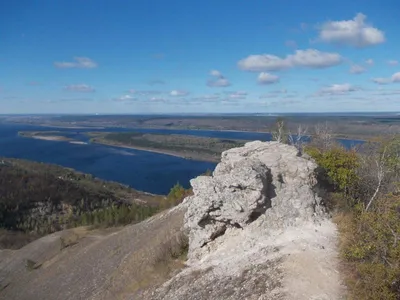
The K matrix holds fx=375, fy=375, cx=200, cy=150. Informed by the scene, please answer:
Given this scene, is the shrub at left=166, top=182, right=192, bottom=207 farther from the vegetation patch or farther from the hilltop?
the vegetation patch

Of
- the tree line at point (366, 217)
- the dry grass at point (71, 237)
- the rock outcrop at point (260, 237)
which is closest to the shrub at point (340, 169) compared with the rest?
the tree line at point (366, 217)

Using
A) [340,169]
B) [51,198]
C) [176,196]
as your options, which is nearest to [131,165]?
[51,198]

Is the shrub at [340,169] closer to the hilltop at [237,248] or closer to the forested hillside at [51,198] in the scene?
the hilltop at [237,248]

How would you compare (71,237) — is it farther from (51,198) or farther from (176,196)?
(51,198)

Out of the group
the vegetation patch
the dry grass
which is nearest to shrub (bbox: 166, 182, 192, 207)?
the dry grass

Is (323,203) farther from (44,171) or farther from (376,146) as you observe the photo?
(44,171)

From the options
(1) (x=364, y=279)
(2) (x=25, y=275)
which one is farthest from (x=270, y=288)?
(2) (x=25, y=275)

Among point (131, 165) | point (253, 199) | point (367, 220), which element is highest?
point (367, 220)

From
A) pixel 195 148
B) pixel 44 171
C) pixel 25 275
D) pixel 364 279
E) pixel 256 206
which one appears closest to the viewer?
pixel 364 279
